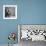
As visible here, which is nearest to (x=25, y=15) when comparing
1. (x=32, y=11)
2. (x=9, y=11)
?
(x=32, y=11)

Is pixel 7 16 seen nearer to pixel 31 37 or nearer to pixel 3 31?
pixel 3 31

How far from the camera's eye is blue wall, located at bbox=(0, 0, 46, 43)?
4176 millimetres

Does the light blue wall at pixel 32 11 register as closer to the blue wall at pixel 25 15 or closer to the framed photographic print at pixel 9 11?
the blue wall at pixel 25 15

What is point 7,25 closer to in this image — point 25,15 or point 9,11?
point 9,11

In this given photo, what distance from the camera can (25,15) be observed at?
419 cm

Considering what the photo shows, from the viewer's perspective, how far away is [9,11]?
13.8ft

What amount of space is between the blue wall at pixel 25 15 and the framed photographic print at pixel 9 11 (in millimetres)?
94

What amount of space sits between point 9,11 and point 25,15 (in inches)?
20.3

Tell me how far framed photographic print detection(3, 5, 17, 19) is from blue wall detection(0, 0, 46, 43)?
3.7 inches

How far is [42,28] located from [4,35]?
3.91 feet

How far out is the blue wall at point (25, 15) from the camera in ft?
13.7

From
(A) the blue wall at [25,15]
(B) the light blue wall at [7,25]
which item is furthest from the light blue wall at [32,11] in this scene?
(B) the light blue wall at [7,25]

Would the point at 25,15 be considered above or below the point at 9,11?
below

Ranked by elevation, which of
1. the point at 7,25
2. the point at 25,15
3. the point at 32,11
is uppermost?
the point at 32,11
